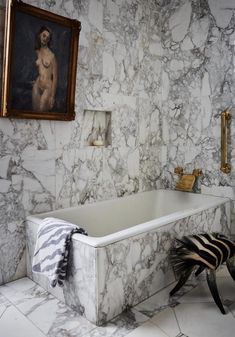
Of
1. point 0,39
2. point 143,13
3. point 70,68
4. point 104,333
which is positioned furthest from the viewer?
point 143,13

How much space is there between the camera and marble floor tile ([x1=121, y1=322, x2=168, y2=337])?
1.76 meters

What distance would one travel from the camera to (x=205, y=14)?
3.14 metres

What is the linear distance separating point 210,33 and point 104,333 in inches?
113

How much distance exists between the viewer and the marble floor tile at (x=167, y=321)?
180cm

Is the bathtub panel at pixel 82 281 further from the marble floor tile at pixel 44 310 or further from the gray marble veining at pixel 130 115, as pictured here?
the gray marble veining at pixel 130 115

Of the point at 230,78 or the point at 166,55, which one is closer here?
the point at 230,78

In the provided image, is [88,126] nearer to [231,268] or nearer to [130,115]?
[130,115]

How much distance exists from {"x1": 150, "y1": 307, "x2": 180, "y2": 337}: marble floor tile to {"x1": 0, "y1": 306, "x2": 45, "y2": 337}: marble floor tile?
691 mm

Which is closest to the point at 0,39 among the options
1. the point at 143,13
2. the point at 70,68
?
the point at 70,68

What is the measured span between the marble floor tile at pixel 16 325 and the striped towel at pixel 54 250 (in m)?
0.26

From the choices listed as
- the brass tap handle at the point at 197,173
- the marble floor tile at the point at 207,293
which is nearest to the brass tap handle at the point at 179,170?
the brass tap handle at the point at 197,173

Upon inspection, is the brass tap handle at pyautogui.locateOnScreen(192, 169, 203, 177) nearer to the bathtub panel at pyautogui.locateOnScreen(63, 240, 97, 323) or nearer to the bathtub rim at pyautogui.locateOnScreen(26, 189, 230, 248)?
the bathtub rim at pyautogui.locateOnScreen(26, 189, 230, 248)

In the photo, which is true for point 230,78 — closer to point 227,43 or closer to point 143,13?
point 227,43

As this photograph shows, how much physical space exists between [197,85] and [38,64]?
5.61 feet
